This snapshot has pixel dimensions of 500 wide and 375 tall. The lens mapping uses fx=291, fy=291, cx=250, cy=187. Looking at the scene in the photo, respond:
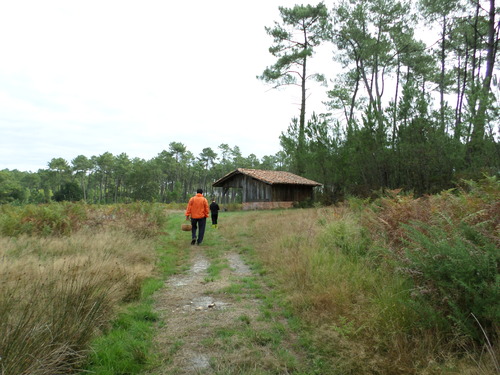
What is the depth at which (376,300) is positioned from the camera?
363 cm

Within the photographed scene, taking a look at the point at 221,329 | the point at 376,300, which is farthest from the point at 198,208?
the point at 376,300

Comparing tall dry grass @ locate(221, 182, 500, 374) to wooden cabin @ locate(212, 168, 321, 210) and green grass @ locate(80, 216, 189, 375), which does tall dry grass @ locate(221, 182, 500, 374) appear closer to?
green grass @ locate(80, 216, 189, 375)

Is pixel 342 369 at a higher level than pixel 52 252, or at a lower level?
lower

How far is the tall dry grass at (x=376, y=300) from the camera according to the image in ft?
8.80

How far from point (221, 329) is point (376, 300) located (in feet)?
6.53

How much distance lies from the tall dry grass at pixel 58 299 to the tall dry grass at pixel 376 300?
→ 2.53m

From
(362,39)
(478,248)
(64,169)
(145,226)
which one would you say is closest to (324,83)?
→ (362,39)

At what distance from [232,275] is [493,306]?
187 inches

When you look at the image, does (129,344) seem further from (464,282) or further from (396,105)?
(396,105)

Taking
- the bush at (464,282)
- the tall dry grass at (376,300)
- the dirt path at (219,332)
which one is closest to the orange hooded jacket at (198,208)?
the tall dry grass at (376,300)

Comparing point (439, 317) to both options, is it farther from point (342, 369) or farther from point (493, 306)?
point (342, 369)

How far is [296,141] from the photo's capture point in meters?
31.3

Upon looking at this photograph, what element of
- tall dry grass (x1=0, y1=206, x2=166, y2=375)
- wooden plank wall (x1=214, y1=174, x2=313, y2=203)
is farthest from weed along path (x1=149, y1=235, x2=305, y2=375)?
wooden plank wall (x1=214, y1=174, x2=313, y2=203)

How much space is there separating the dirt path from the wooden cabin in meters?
21.0
